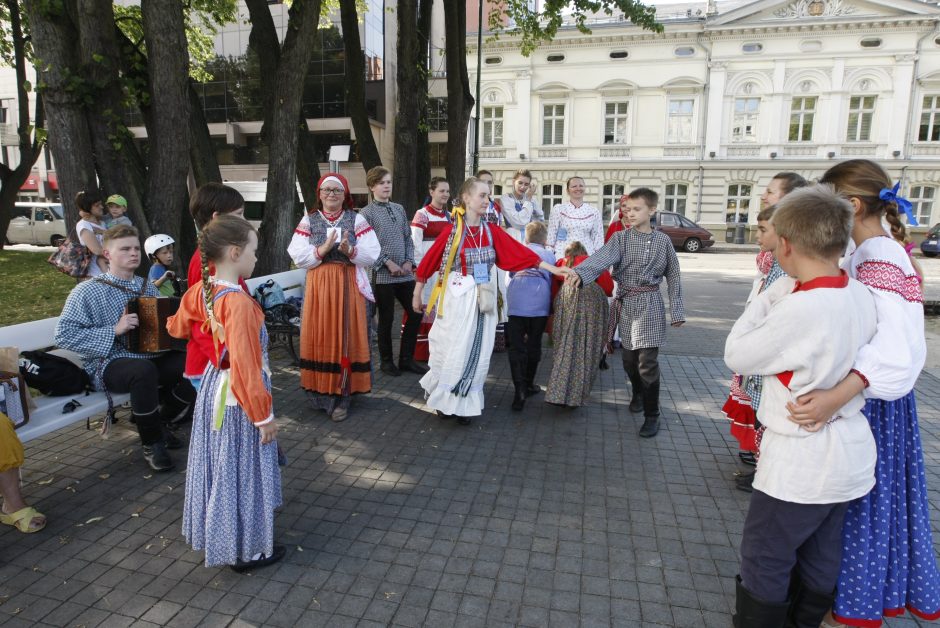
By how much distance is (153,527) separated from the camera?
343 centimetres

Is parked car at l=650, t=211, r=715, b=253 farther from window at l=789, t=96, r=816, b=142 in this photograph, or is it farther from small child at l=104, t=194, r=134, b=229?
small child at l=104, t=194, r=134, b=229

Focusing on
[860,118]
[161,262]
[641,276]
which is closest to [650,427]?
[641,276]

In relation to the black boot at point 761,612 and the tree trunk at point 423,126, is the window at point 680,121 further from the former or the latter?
the black boot at point 761,612

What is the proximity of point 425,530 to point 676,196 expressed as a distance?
30.0 metres

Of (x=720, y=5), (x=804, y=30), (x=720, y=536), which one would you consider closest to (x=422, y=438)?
(x=720, y=536)

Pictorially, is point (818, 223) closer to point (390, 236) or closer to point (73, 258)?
point (390, 236)

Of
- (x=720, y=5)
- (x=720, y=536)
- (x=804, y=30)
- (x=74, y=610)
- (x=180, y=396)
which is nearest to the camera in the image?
(x=74, y=610)

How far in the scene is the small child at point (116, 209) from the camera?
5.59m

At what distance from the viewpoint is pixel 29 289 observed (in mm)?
11898

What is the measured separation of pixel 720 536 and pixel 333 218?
3710mm

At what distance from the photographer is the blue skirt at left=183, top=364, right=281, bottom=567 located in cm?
287

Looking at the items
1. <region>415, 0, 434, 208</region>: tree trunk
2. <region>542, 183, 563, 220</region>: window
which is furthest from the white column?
<region>415, 0, 434, 208</region>: tree trunk

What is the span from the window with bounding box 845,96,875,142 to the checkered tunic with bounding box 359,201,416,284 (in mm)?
29826

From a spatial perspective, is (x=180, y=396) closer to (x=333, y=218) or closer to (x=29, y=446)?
(x=29, y=446)
